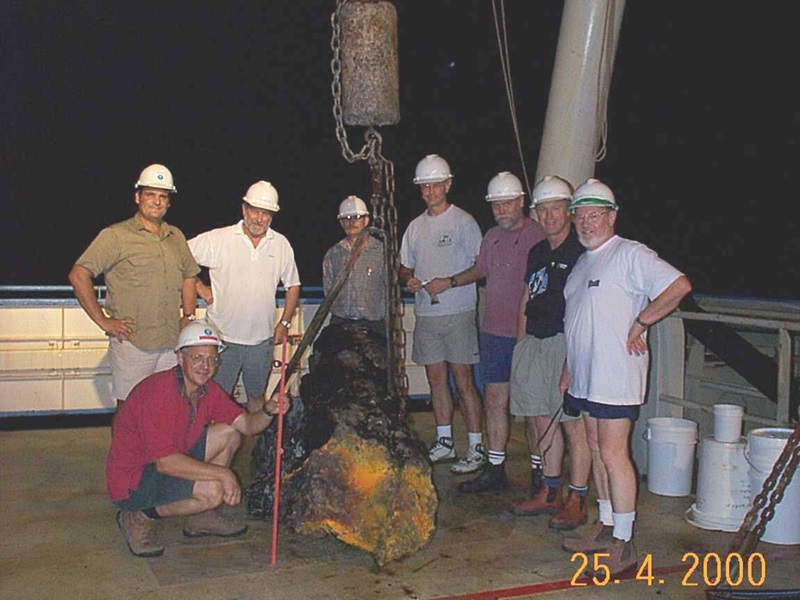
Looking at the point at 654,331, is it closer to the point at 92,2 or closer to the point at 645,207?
the point at 645,207

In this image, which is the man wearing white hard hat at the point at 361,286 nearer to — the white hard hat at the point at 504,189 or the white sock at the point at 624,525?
the white hard hat at the point at 504,189

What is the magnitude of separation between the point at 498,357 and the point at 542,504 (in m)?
1.04

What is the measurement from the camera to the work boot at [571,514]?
582 cm

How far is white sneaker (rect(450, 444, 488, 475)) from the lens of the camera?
7156 mm

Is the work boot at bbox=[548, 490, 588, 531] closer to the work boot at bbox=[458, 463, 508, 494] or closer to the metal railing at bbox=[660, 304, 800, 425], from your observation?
the work boot at bbox=[458, 463, 508, 494]

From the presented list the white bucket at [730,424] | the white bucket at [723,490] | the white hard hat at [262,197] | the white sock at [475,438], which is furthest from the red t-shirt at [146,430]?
the white bucket at [730,424]

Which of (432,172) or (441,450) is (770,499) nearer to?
(441,450)

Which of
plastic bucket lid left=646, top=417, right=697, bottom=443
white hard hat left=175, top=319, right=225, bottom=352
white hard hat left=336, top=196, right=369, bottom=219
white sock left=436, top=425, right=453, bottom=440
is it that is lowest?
white sock left=436, top=425, right=453, bottom=440

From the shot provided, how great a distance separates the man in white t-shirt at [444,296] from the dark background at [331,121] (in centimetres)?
2161

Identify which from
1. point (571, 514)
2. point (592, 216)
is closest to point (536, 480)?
point (571, 514)

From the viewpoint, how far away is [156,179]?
6.38m

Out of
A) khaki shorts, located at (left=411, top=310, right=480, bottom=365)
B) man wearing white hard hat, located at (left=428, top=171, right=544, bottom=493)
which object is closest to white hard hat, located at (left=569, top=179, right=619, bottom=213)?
man wearing white hard hat, located at (left=428, top=171, right=544, bottom=493)

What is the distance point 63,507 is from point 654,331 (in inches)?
168

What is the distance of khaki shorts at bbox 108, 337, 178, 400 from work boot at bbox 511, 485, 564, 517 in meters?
2.54
